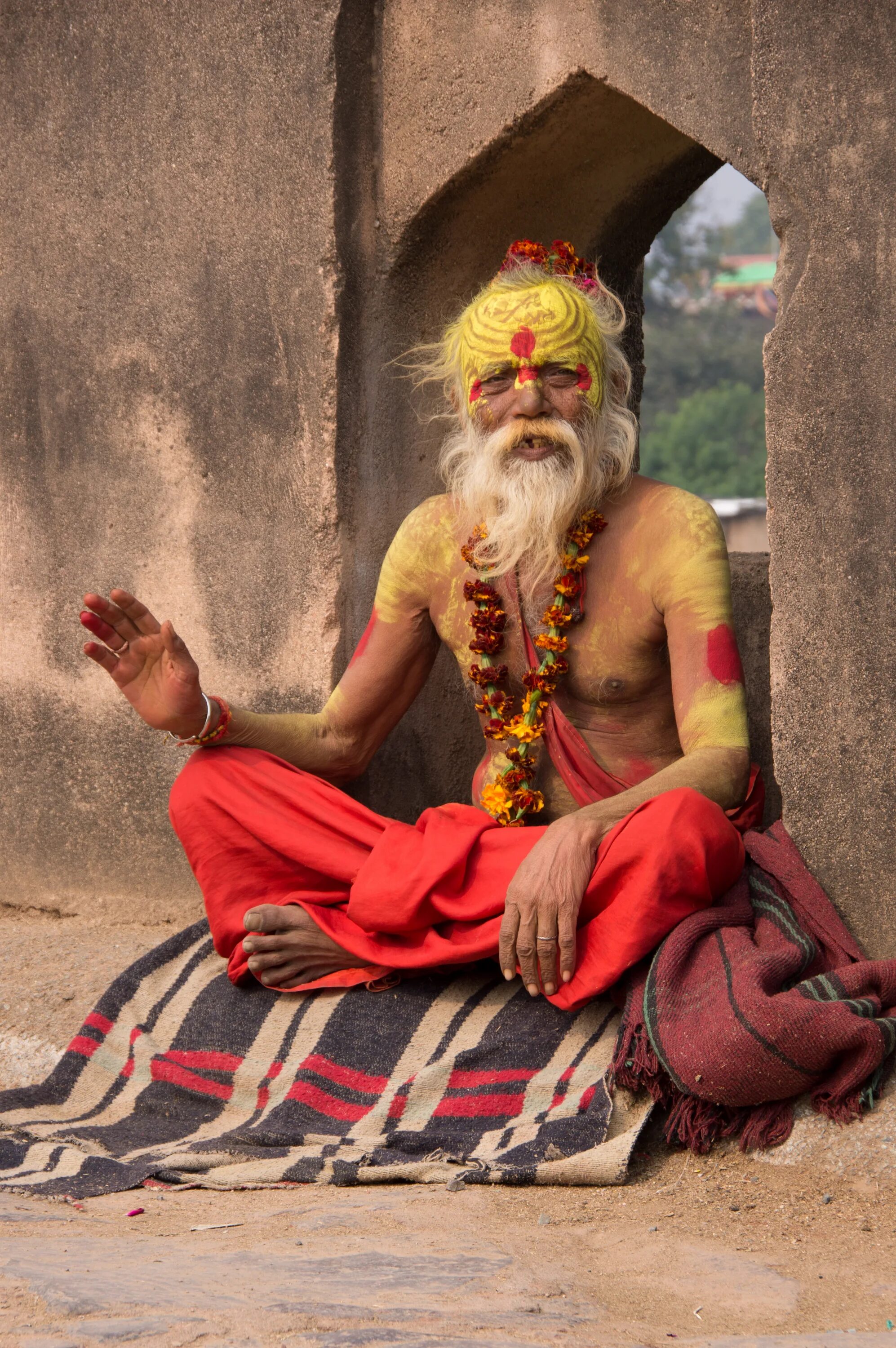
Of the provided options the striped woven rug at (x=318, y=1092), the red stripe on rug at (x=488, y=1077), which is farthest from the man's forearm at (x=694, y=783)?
the red stripe on rug at (x=488, y=1077)

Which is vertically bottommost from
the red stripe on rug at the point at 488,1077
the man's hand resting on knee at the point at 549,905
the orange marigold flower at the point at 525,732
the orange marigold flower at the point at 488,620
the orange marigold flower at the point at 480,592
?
the red stripe on rug at the point at 488,1077

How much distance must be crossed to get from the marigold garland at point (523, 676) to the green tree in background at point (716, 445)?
18.2m

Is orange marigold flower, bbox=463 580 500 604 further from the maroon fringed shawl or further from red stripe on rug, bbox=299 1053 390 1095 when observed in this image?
red stripe on rug, bbox=299 1053 390 1095

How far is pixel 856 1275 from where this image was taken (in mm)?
2094

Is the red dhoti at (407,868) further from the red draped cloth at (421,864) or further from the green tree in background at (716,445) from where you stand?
the green tree in background at (716,445)

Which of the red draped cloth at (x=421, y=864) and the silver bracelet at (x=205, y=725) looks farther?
the silver bracelet at (x=205, y=725)

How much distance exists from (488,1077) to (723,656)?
982 mm

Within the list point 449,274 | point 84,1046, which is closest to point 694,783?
point 84,1046

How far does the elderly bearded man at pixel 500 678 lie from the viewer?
298cm

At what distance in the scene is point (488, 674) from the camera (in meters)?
3.27

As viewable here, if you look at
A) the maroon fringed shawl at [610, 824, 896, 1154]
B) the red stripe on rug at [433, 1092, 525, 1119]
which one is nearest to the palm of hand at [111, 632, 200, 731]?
the red stripe on rug at [433, 1092, 525, 1119]

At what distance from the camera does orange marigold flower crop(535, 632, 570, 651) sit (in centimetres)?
317

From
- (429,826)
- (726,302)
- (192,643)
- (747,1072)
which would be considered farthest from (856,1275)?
(726,302)

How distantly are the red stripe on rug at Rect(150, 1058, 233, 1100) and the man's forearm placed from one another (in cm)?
96
